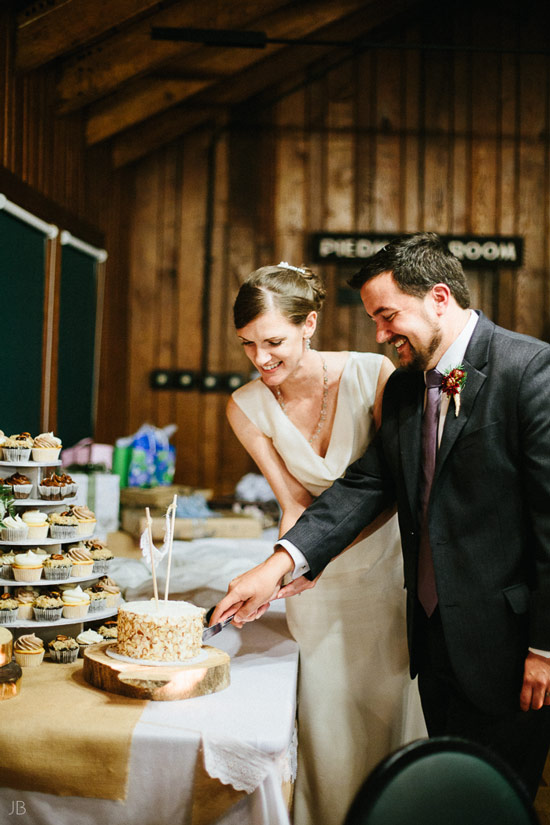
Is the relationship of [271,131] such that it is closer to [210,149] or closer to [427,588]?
[210,149]

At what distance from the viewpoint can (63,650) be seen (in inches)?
74.0

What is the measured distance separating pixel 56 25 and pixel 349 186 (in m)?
2.60

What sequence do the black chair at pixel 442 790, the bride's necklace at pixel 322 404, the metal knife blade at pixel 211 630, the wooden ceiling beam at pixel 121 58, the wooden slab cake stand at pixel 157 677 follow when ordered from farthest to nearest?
1. the wooden ceiling beam at pixel 121 58
2. the bride's necklace at pixel 322 404
3. the metal knife blade at pixel 211 630
4. the wooden slab cake stand at pixel 157 677
5. the black chair at pixel 442 790

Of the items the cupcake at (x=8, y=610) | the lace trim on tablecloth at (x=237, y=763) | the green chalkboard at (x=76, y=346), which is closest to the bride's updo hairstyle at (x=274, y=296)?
the cupcake at (x=8, y=610)

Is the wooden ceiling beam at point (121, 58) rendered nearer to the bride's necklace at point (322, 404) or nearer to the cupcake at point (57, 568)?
the bride's necklace at point (322, 404)

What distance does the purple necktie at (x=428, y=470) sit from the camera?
1895 mm

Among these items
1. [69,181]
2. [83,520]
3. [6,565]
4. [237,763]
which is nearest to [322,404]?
[83,520]

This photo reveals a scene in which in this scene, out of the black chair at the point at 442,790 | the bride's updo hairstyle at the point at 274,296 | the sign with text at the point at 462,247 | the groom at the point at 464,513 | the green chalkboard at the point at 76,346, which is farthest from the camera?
the sign with text at the point at 462,247

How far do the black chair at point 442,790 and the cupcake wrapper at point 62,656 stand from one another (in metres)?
1.08

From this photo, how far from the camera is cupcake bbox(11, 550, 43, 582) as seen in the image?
1.92 m

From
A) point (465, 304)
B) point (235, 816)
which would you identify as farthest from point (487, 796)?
Result: point (465, 304)

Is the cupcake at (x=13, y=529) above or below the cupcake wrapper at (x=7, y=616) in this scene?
above

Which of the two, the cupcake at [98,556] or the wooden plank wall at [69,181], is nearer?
the cupcake at [98,556]

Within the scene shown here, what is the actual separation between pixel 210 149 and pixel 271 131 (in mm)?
435
